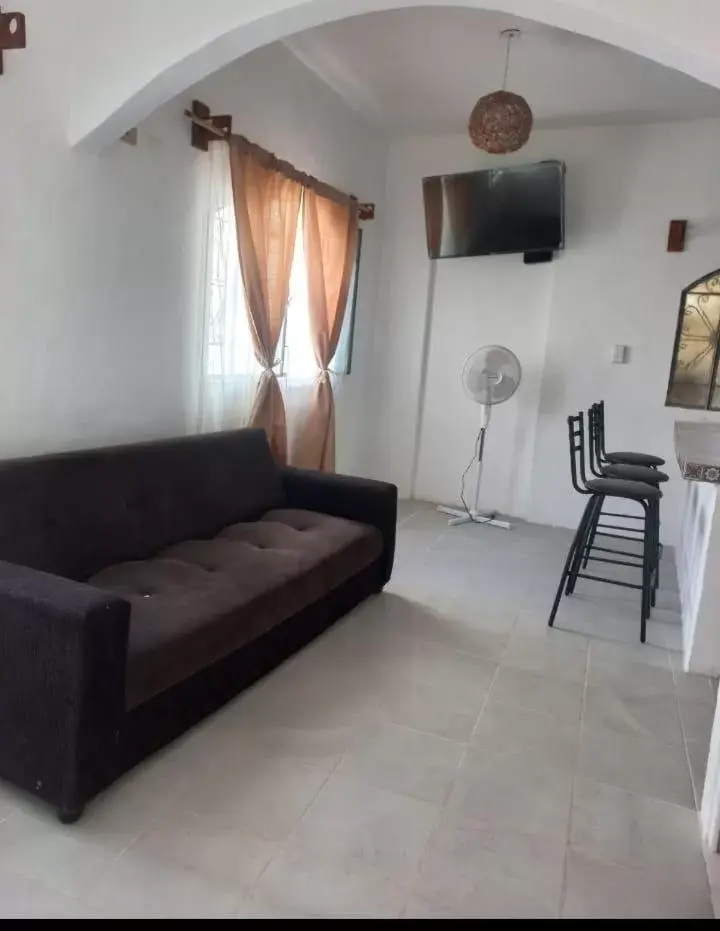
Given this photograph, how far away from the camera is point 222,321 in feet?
11.1

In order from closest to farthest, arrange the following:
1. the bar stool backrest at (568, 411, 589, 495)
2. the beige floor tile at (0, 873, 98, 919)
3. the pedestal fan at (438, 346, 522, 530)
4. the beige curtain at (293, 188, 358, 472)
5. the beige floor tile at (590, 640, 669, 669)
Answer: the beige floor tile at (0, 873, 98, 919)
the beige floor tile at (590, 640, 669, 669)
the bar stool backrest at (568, 411, 589, 495)
the beige curtain at (293, 188, 358, 472)
the pedestal fan at (438, 346, 522, 530)

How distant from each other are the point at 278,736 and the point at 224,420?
1.84 metres

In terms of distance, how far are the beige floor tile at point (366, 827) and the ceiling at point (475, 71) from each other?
10.4 ft

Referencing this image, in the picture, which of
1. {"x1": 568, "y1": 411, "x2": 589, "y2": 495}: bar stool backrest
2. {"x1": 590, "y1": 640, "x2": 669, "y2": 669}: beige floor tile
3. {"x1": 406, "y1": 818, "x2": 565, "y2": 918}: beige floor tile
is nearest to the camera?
{"x1": 406, "y1": 818, "x2": 565, "y2": 918}: beige floor tile

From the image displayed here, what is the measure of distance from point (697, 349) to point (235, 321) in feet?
9.86

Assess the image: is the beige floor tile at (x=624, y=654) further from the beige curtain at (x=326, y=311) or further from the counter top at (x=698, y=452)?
the beige curtain at (x=326, y=311)

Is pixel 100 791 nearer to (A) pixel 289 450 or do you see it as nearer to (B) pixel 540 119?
(A) pixel 289 450

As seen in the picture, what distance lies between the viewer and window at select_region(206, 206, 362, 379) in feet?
10.9

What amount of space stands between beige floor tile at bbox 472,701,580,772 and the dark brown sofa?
763 mm

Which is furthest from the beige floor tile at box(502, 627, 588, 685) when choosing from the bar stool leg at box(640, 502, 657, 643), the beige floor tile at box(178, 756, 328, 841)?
the beige floor tile at box(178, 756, 328, 841)

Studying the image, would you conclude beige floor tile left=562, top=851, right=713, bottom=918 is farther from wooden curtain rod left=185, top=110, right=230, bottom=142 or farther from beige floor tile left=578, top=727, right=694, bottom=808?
wooden curtain rod left=185, top=110, right=230, bottom=142

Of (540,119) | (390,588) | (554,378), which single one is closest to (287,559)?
(390,588)

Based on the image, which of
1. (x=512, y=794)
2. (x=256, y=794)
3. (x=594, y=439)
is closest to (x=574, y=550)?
(x=594, y=439)

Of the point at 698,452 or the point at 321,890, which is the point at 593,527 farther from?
the point at 321,890
